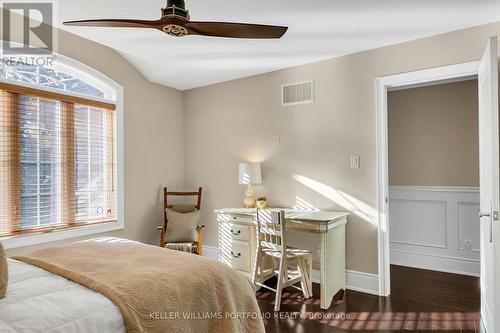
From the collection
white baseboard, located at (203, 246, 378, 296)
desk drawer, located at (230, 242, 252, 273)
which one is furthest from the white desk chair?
white baseboard, located at (203, 246, 378, 296)

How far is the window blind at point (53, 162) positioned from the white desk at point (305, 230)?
137 centimetres

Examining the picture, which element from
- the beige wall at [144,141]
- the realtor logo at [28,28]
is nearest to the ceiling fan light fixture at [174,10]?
the realtor logo at [28,28]

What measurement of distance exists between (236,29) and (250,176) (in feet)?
6.84

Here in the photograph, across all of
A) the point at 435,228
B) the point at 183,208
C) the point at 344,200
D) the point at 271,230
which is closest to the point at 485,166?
the point at 344,200

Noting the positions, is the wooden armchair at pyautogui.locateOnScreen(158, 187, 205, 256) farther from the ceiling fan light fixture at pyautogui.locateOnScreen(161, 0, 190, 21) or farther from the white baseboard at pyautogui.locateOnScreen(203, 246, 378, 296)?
the ceiling fan light fixture at pyautogui.locateOnScreen(161, 0, 190, 21)

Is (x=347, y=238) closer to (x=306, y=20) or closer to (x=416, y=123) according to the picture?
(x=416, y=123)

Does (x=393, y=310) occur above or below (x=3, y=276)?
below

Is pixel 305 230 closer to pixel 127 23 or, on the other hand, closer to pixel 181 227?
pixel 181 227

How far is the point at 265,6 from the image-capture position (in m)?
2.46

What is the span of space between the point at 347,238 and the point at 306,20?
6.99 feet

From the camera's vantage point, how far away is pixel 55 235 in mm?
3150

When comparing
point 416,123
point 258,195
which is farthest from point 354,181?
point 416,123

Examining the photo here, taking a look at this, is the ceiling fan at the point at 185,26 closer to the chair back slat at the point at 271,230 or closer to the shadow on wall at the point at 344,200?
the chair back slat at the point at 271,230

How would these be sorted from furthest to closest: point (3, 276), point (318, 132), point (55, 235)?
point (318, 132)
point (55, 235)
point (3, 276)
